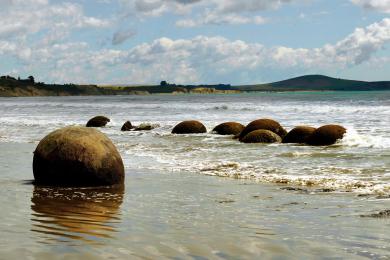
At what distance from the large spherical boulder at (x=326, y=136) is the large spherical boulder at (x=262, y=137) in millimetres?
1518

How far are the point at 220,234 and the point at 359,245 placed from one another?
5.16 ft

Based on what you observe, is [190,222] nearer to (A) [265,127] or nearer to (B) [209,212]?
(B) [209,212]

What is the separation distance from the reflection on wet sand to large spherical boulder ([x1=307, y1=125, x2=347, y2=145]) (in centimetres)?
1241

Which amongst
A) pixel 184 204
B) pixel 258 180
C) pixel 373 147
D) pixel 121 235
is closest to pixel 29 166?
pixel 258 180

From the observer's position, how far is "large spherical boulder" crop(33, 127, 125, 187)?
36.1ft

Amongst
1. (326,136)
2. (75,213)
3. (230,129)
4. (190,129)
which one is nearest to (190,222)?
(75,213)

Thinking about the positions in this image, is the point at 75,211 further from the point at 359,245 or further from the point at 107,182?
the point at 359,245

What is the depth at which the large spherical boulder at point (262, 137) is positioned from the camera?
22911 mm

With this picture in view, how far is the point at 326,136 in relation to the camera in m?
21.7

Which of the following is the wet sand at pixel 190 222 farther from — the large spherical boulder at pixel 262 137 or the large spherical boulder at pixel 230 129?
the large spherical boulder at pixel 230 129

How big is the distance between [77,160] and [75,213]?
9.56ft

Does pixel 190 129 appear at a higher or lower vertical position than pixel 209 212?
lower

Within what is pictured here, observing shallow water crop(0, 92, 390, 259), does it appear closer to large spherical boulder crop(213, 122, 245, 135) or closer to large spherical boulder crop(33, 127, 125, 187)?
large spherical boulder crop(33, 127, 125, 187)

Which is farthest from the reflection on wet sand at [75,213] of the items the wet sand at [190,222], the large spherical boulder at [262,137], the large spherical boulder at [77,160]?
the large spherical boulder at [262,137]
